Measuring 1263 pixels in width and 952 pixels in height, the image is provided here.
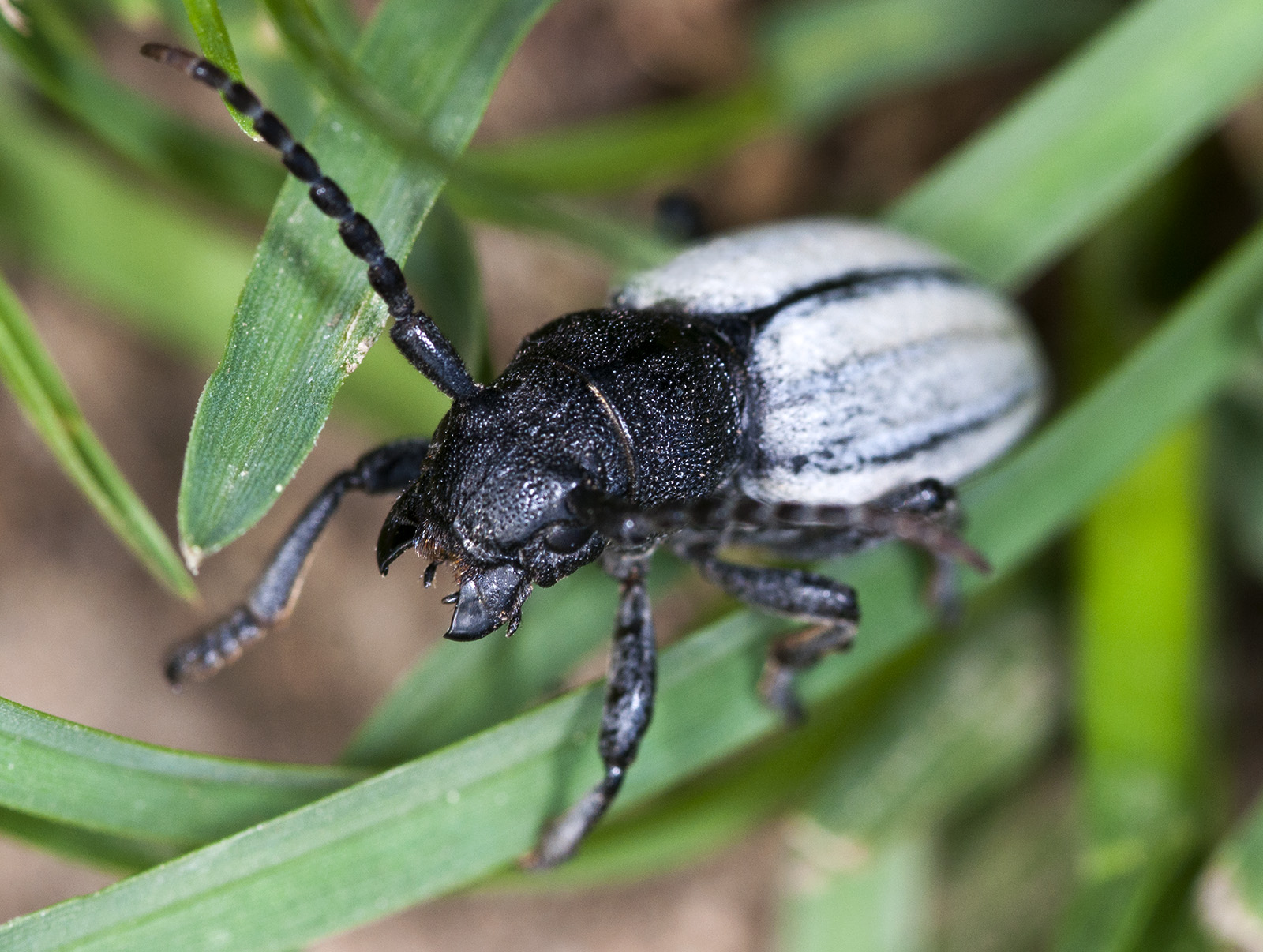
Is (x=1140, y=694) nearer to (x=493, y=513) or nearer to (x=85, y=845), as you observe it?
(x=493, y=513)

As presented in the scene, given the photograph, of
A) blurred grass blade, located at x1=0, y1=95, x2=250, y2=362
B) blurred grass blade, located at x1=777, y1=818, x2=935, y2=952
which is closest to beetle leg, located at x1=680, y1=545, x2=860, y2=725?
blurred grass blade, located at x1=777, y1=818, x2=935, y2=952

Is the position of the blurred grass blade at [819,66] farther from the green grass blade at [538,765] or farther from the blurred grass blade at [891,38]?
the green grass blade at [538,765]

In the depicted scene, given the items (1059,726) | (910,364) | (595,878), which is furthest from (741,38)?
(595,878)

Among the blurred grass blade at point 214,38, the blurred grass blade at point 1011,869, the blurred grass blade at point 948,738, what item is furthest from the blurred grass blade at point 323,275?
the blurred grass blade at point 1011,869

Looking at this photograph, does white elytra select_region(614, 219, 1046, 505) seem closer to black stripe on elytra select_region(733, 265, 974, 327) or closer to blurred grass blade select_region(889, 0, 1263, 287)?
black stripe on elytra select_region(733, 265, 974, 327)

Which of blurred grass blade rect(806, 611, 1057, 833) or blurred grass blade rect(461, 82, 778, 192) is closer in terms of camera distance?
blurred grass blade rect(806, 611, 1057, 833)

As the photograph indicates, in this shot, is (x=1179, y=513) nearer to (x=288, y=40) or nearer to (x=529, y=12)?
(x=529, y=12)

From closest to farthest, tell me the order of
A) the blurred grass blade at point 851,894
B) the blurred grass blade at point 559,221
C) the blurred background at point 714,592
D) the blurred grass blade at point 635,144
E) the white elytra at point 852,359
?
1. the blurred grass blade at point 559,221
2. the white elytra at point 852,359
3. the blurred background at point 714,592
4. the blurred grass blade at point 851,894
5. the blurred grass blade at point 635,144
